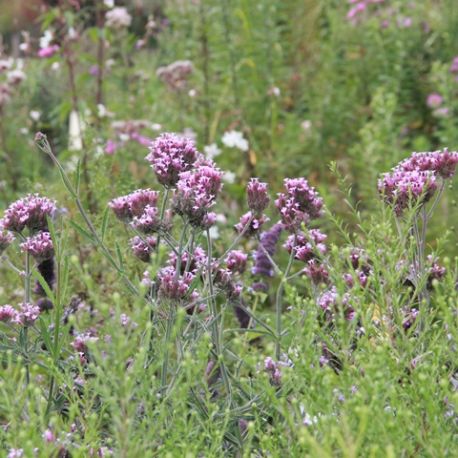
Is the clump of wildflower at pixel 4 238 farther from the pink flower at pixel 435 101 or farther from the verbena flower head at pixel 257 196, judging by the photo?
the pink flower at pixel 435 101

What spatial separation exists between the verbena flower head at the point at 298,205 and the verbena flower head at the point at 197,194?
0.17 meters

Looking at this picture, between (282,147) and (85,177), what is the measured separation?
4.41ft

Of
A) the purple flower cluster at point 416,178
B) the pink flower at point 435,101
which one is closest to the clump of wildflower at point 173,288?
the purple flower cluster at point 416,178

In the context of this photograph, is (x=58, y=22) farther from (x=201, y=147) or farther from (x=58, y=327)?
(x=58, y=327)

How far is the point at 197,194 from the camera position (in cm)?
146

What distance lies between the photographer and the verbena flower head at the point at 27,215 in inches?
62.9

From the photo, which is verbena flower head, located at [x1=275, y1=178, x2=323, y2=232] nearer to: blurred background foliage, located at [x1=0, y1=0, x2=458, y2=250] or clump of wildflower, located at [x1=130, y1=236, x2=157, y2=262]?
clump of wildflower, located at [x1=130, y1=236, x2=157, y2=262]

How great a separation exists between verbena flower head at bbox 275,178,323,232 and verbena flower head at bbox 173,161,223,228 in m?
0.17

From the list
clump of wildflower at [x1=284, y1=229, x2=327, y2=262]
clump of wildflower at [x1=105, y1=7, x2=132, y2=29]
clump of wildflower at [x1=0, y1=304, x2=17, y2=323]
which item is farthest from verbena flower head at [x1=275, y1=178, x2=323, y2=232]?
clump of wildflower at [x1=105, y1=7, x2=132, y2=29]

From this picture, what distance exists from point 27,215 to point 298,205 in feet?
1.76

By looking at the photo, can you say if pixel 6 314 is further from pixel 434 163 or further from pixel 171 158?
pixel 434 163

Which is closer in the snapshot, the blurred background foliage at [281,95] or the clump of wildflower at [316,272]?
the clump of wildflower at [316,272]

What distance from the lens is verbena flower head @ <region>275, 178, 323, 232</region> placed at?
5.37ft

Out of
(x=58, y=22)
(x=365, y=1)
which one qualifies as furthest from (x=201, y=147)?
(x=365, y=1)
